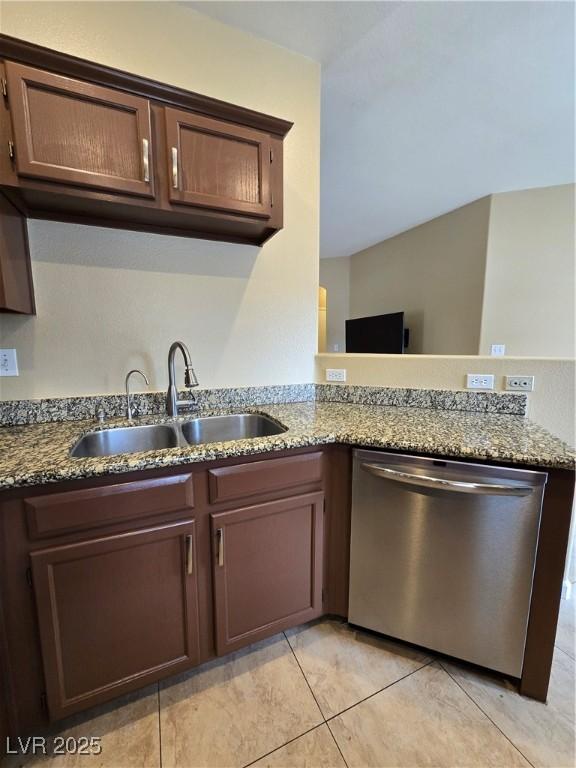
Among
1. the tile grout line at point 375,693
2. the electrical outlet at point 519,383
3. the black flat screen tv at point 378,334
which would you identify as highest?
the black flat screen tv at point 378,334

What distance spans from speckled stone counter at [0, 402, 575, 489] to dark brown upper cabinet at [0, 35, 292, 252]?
892mm

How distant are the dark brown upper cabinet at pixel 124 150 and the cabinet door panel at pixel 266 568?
4.06 feet

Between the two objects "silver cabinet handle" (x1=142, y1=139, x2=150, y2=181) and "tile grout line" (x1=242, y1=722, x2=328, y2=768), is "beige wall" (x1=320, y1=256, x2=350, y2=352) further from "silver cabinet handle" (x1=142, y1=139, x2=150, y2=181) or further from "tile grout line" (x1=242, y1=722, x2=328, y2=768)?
"tile grout line" (x1=242, y1=722, x2=328, y2=768)

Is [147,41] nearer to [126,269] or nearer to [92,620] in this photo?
[126,269]

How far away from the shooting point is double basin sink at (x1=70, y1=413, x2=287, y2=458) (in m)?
1.36

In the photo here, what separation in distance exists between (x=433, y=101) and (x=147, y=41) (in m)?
1.64

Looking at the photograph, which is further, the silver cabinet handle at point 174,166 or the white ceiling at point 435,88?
the white ceiling at point 435,88

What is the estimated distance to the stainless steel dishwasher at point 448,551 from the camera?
110 cm

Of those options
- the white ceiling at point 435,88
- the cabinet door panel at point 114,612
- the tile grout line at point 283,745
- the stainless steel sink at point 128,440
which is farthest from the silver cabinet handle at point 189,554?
the white ceiling at point 435,88

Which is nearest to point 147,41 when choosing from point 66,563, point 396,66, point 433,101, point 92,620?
point 396,66

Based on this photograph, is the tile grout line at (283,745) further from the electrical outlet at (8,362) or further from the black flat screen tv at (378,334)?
the black flat screen tv at (378,334)

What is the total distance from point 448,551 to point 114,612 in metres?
1.17

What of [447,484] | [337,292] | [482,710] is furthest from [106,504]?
[337,292]

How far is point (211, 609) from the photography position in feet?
3.85
